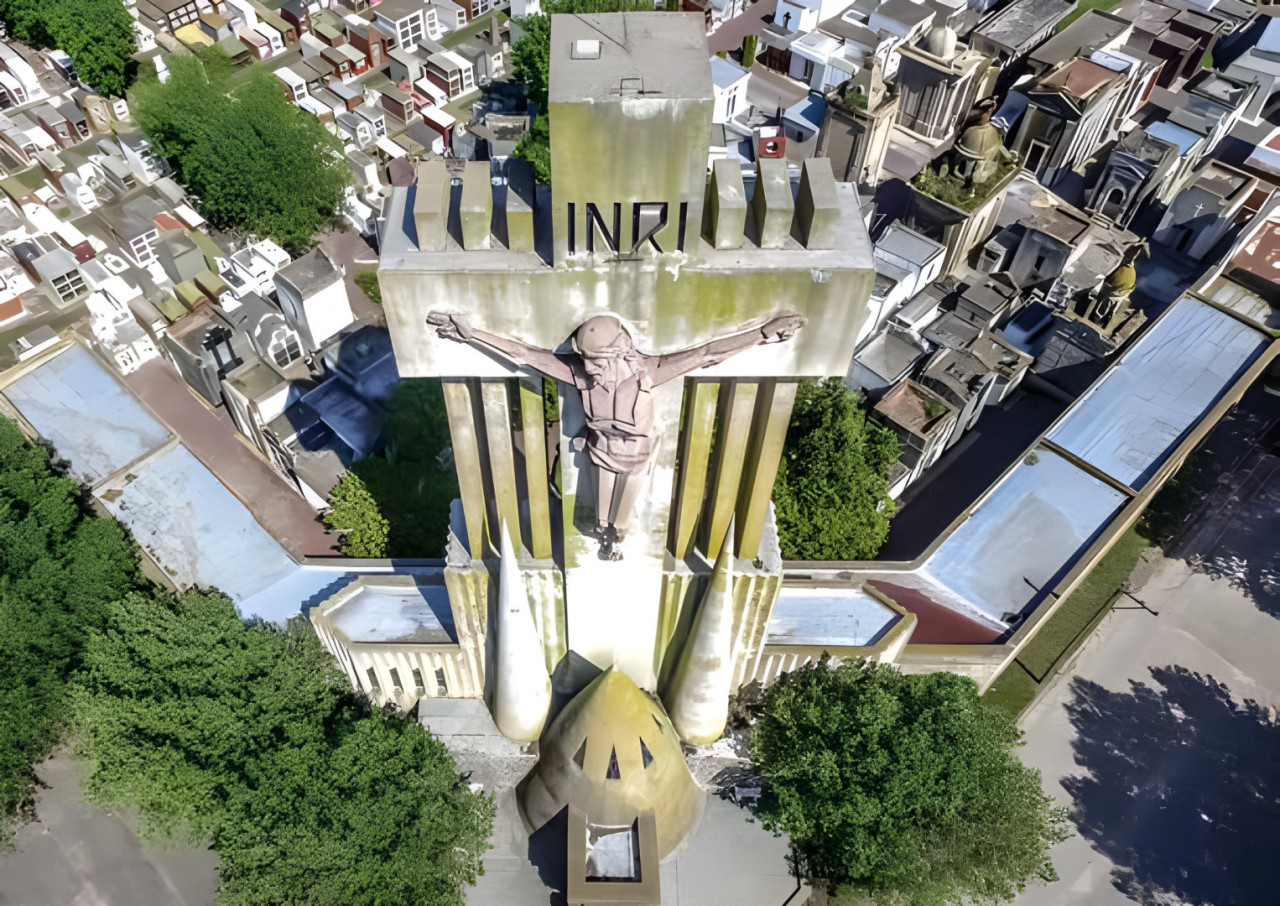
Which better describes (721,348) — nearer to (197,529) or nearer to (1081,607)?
(197,529)

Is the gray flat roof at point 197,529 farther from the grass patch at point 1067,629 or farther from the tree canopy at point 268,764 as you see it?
the grass patch at point 1067,629

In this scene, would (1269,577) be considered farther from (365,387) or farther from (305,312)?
(305,312)

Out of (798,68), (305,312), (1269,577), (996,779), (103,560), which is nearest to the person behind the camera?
(996,779)

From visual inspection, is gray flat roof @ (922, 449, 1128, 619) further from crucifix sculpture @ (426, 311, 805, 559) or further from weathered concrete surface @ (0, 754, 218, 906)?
weathered concrete surface @ (0, 754, 218, 906)

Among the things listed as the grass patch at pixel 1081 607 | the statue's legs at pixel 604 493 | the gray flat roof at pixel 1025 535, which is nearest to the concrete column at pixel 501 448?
the statue's legs at pixel 604 493

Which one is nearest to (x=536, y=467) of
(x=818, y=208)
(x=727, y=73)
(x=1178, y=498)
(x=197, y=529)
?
(x=818, y=208)

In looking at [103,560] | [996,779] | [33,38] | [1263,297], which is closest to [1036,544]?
[996,779]
